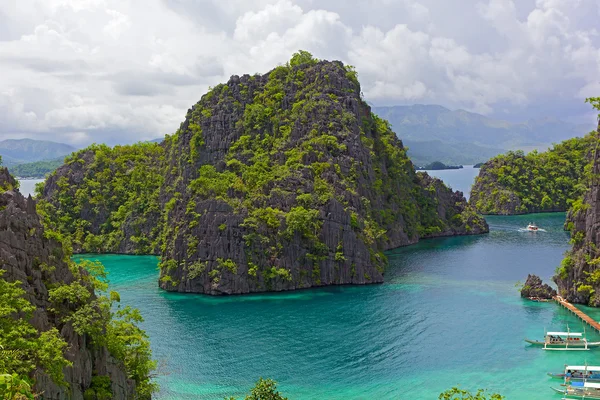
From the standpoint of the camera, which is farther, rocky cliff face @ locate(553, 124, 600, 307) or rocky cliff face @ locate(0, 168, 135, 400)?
rocky cliff face @ locate(553, 124, 600, 307)

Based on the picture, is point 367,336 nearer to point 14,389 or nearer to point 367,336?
point 367,336

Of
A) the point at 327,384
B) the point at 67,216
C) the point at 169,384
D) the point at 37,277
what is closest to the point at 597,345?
the point at 327,384

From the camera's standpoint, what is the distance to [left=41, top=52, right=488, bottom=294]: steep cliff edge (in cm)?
8794

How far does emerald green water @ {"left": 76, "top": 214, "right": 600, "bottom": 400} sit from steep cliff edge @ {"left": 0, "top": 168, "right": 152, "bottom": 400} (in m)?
10.3

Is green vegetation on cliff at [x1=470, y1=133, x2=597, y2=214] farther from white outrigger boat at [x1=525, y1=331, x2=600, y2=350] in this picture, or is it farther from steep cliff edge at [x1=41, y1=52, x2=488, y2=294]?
white outrigger boat at [x1=525, y1=331, x2=600, y2=350]

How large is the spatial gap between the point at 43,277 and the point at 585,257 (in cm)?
6785

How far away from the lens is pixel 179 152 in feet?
419

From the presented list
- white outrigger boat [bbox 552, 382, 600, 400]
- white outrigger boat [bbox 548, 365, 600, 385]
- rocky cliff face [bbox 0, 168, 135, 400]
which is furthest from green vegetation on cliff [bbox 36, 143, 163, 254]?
white outrigger boat [bbox 552, 382, 600, 400]

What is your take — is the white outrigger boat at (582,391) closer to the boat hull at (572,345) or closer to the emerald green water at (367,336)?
the emerald green water at (367,336)

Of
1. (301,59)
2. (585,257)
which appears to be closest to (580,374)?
(585,257)

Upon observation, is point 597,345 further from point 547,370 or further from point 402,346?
point 402,346

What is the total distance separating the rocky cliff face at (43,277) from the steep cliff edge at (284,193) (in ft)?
143

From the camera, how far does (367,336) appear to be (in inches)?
2562

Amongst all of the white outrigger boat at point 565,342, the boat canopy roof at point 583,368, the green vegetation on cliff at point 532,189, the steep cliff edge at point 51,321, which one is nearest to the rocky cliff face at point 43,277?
the steep cliff edge at point 51,321
